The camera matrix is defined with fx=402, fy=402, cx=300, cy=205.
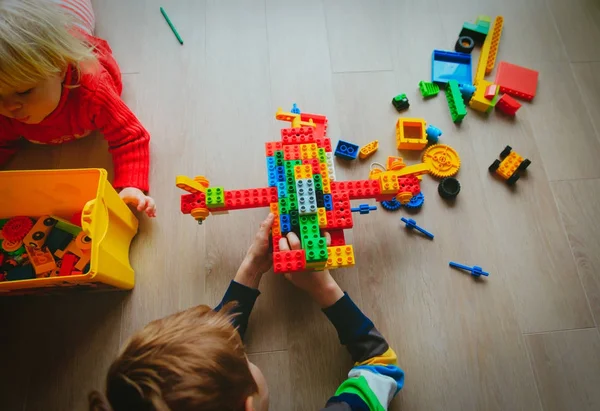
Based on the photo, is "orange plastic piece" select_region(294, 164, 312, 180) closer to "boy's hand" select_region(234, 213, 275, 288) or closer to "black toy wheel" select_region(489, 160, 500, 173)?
"boy's hand" select_region(234, 213, 275, 288)

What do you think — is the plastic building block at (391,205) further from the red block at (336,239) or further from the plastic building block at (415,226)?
the red block at (336,239)

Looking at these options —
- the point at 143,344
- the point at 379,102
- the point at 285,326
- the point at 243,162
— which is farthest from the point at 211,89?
the point at 143,344

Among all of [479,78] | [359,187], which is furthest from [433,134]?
[359,187]

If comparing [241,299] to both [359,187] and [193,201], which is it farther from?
[359,187]

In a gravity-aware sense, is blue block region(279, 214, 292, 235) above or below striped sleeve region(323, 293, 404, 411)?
above

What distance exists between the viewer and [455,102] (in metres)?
1.17

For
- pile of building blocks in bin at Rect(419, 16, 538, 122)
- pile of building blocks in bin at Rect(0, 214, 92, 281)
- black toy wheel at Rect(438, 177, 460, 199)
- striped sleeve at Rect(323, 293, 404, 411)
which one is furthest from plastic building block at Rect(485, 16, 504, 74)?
pile of building blocks in bin at Rect(0, 214, 92, 281)

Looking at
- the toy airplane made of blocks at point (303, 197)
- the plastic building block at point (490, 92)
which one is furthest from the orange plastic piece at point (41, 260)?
the plastic building block at point (490, 92)

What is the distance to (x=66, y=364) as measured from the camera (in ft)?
3.07

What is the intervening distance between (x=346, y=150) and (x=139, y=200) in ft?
1.85

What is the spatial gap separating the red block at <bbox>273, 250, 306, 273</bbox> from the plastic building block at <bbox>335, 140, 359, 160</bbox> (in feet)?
1.36

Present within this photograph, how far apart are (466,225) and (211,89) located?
2.72 feet

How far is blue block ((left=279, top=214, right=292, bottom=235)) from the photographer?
848 millimetres

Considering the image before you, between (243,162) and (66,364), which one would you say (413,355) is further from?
(66,364)
